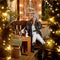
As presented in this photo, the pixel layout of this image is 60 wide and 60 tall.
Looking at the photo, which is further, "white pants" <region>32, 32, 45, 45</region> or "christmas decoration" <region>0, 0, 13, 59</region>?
"white pants" <region>32, 32, 45, 45</region>

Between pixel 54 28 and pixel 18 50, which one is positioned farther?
pixel 18 50

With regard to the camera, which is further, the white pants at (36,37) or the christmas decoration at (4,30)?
the white pants at (36,37)

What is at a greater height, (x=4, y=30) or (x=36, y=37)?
(x=4, y=30)

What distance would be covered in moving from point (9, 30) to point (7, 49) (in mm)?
374

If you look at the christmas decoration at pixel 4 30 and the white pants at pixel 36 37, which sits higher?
the christmas decoration at pixel 4 30

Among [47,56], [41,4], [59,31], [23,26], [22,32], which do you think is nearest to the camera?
[59,31]

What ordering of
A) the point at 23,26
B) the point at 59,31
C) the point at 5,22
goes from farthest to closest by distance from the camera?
the point at 23,26 < the point at 59,31 < the point at 5,22

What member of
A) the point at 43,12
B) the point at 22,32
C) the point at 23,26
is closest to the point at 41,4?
the point at 43,12

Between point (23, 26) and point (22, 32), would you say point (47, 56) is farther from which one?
point (23, 26)

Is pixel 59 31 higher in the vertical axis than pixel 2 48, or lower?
higher

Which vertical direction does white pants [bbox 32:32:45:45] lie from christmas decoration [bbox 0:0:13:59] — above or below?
below

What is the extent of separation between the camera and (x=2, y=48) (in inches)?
165

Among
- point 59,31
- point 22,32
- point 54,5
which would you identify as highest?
point 54,5

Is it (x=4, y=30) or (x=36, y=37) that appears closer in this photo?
(x=4, y=30)
